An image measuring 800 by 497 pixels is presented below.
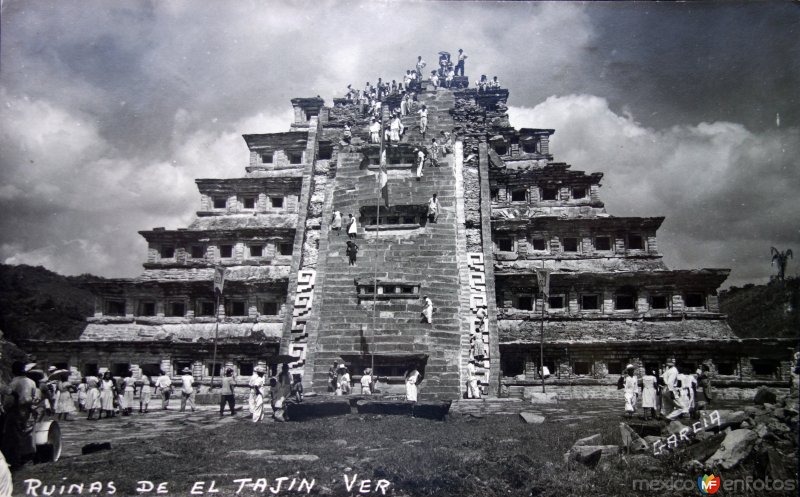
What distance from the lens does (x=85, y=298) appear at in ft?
92.2

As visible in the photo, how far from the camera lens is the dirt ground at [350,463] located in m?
8.05

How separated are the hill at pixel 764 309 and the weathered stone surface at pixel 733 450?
155 inches

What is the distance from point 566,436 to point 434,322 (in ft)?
21.9

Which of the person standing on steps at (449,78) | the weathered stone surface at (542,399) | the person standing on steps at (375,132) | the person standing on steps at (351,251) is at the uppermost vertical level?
the person standing on steps at (449,78)

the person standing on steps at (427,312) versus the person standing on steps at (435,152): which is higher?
the person standing on steps at (435,152)

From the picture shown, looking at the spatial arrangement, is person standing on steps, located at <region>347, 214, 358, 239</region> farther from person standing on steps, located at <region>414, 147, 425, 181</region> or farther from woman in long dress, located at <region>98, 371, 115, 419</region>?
woman in long dress, located at <region>98, 371, 115, 419</region>

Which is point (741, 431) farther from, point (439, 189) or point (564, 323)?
point (439, 189)

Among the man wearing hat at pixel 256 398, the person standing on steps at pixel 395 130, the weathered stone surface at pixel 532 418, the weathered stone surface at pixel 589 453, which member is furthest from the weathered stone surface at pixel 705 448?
the person standing on steps at pixel 395 130

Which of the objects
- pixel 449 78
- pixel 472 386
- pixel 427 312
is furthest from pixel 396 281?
pixel 449 78

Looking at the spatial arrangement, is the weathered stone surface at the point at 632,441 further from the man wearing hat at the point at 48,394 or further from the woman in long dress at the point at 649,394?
the man wearing hat at the point at 48,394

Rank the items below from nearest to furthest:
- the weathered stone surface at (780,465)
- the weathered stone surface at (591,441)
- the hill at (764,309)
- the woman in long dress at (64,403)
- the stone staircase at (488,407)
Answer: the weathered stone surface at (780,465) → the weathered stone surface at (591,441) → the hill at (764,309) → the stone staircase at (488,407) → the woman in long dress at (64,403)

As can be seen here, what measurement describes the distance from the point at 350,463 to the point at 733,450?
6.48 meters

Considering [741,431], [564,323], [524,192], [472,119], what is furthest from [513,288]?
[741,431]

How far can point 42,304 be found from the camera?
23469 mm
